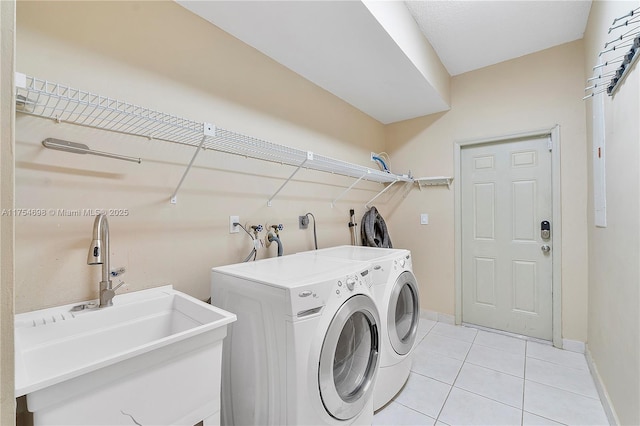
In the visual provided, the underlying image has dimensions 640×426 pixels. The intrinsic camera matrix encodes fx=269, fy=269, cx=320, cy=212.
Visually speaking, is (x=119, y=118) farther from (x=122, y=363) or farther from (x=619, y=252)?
(x=619, y=252)

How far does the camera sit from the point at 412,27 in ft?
6.64

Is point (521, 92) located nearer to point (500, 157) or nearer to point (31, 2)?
point (500, 157)

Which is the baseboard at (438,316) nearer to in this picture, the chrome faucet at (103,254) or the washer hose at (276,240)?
the washer hose at (276,240)

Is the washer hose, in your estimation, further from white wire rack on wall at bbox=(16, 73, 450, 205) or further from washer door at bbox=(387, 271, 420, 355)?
washer door at bbox=(387, 271, 420, 355)

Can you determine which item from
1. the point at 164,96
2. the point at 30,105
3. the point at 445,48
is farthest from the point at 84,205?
the point at 445,48

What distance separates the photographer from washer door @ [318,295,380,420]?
1179mm

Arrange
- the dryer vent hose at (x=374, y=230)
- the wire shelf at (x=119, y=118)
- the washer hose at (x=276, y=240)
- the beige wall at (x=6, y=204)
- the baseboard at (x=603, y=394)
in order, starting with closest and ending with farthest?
1. the beige wall at (x=6, y=204)
2. the wire shelf at (x=119, y=118)
3. the baseboard at (x=603, y=394)
4. the washer hose at (x=276, y=240)
5. the dryer vent hose at (x=374, y=230)

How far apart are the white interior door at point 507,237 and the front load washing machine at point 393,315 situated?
1.28 metres

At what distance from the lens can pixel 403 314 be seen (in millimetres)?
1948

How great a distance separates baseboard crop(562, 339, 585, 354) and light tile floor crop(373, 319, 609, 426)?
6 centimetres

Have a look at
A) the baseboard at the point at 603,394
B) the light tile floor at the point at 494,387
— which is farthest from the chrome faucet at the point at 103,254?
the baseboard at the point at 603,394

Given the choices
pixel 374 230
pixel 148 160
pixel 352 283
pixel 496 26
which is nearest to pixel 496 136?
pixel 496 26

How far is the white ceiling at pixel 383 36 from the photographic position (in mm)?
1549

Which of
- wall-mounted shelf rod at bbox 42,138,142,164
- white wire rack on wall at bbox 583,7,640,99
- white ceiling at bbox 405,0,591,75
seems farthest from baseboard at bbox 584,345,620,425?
wall-mounted shelf rod at bbox 42,138,142,164
